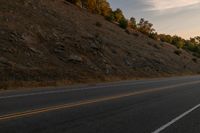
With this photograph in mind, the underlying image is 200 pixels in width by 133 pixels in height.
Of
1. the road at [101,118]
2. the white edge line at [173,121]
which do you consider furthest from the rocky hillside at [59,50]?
the white edge line at [173,121]

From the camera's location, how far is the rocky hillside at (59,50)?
30.1m

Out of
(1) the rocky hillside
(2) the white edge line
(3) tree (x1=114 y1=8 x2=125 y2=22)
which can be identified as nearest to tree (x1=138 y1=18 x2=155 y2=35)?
(3) tree (x1=114 y1=8 x2=125 y2=22)

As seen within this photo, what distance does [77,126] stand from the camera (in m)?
9.31

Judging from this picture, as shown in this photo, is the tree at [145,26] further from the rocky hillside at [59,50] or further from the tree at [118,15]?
the rocky hillside at [59,50]

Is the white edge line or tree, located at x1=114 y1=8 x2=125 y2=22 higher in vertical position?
the white edge line

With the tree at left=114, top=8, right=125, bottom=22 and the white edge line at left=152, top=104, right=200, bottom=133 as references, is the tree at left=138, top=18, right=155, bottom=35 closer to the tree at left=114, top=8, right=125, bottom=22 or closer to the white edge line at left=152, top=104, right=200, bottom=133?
the tree at left=114, top=8, right=125, bottom=22

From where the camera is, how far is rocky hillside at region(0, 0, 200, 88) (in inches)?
1187

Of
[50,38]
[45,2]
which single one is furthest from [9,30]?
[45,2]

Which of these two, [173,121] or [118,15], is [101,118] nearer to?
[173,121]

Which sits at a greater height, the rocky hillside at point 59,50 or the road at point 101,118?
the road at point 101,118

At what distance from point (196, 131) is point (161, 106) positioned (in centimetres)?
502

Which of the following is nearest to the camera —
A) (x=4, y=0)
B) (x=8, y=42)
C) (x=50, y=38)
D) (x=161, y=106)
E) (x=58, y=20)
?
(x=161, y=106)

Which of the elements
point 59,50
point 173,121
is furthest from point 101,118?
point 59,50

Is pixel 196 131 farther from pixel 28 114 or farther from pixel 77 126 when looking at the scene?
pixel 28 114
